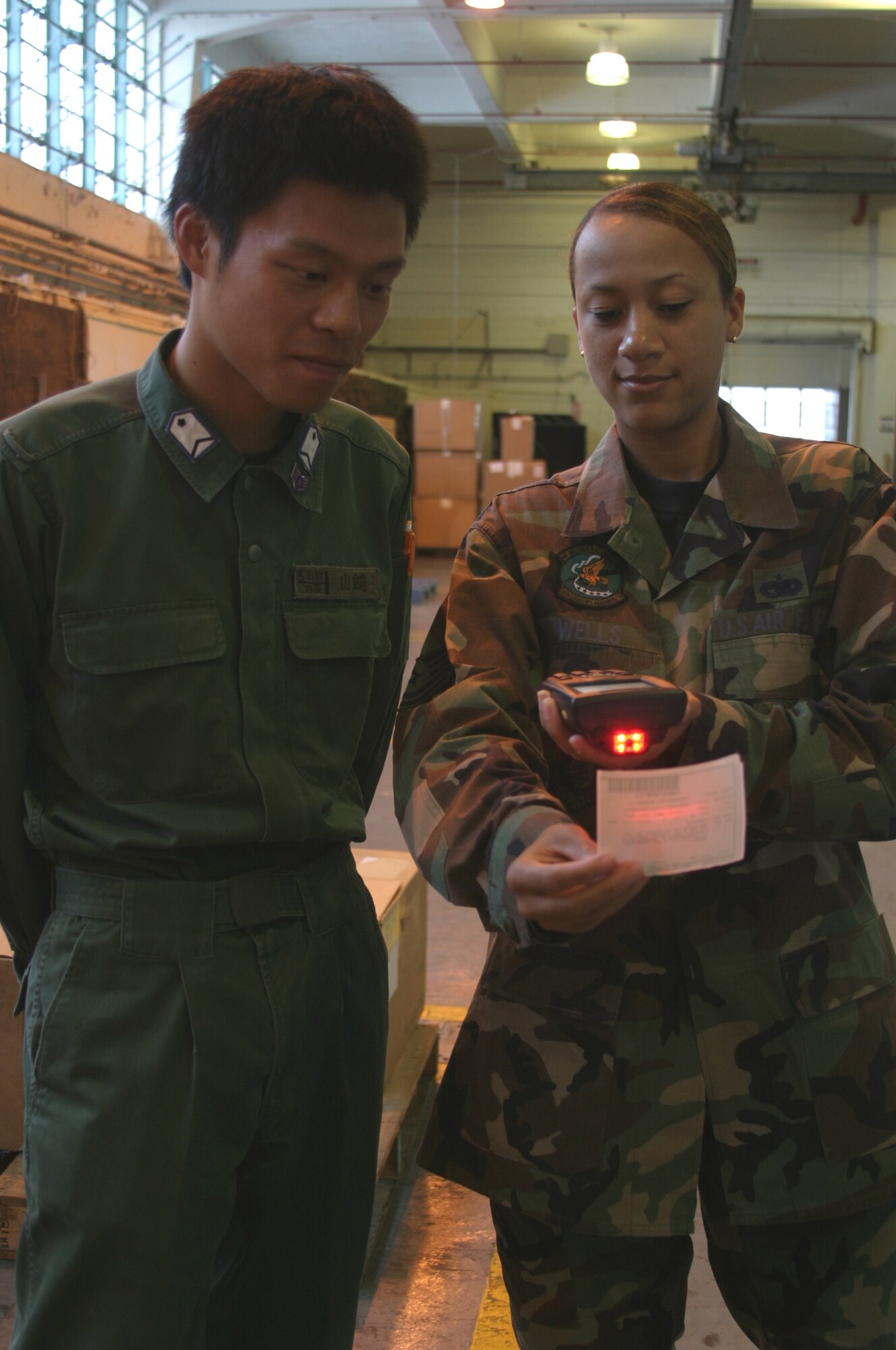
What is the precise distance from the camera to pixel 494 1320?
206cm

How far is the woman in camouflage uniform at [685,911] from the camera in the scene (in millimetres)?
1186

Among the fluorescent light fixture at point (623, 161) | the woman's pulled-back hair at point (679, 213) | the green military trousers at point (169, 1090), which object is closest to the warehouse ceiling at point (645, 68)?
the fluorescent light fixture at point (623, 161)

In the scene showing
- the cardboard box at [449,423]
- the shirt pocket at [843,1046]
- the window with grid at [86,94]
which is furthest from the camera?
the cardboard box at [449,423]

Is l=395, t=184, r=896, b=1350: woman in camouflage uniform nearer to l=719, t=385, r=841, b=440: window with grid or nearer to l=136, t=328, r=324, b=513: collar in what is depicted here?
l=136, t=328, r=324, b=513: collar

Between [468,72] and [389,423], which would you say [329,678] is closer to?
[468,72]

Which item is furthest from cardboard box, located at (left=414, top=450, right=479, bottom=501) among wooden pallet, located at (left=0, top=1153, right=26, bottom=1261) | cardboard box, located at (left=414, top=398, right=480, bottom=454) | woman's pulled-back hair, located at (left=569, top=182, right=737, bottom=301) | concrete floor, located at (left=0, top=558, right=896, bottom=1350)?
woman's pulled-back hair, located at (left=569, top=182, right=737, bottom=301)

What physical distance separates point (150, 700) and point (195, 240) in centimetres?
48

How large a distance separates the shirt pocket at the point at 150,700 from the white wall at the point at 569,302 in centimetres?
1553

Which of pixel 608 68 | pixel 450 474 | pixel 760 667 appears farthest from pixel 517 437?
pixel 760 667

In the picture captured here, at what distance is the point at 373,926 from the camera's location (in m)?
1.37

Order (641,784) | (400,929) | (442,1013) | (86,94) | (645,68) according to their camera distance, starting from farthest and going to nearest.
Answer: (645,68) → (86,94) → (442,1013) → (400,929) → (641,784)

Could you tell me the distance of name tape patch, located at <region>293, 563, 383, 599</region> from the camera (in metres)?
1.25

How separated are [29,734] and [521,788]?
0.50m

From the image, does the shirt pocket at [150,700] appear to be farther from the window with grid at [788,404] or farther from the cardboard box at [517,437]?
the window with grid at [788,404]
